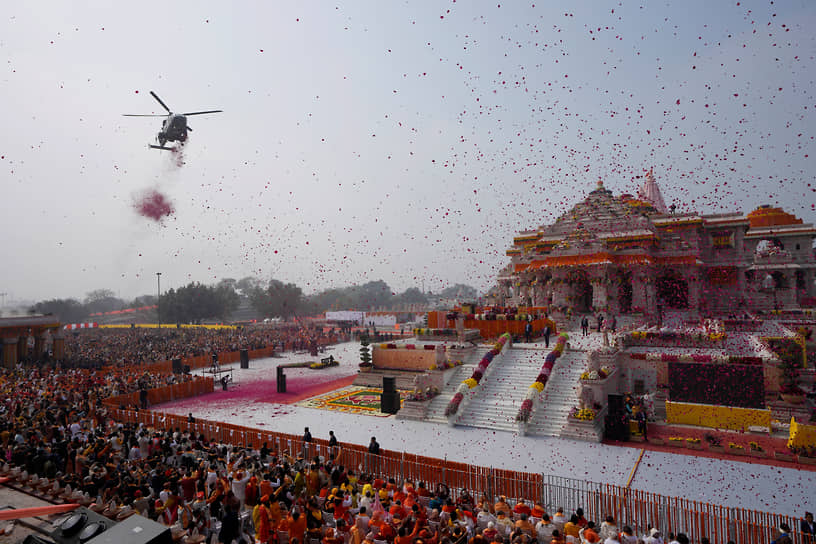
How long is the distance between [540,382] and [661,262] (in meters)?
19.4

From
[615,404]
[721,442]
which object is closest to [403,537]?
[615,404]

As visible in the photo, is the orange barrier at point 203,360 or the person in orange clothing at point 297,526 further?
the orange barrier at point 203,360

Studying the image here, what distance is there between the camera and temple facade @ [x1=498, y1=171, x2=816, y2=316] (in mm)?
32656

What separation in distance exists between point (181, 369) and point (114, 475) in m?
23.6

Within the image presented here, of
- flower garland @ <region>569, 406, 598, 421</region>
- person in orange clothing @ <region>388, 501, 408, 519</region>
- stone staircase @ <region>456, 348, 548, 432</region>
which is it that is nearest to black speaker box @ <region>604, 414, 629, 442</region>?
flower garland @ <region>569, 406, 598, 421</region>

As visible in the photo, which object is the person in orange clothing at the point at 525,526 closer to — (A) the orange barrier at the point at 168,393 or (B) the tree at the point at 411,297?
(A) the orange barrier at the point at 168,393

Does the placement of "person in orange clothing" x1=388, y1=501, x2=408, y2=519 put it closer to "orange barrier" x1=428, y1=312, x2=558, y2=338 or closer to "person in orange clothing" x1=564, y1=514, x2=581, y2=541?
"person in orange clothing" x1=564, y1=514, x2=581, y2=541

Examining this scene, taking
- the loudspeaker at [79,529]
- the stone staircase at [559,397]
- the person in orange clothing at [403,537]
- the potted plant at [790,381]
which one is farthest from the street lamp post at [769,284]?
the loudspeaker at [79,529]

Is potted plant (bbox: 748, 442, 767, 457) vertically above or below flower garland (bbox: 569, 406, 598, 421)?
below

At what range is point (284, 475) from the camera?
11.9 m

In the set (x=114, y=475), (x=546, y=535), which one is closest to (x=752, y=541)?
(x=546, y=535)

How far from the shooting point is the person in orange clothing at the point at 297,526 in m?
9.23

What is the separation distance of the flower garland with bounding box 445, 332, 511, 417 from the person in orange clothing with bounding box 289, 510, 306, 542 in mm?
11249

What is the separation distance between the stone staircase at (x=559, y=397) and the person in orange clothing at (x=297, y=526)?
11306mm
